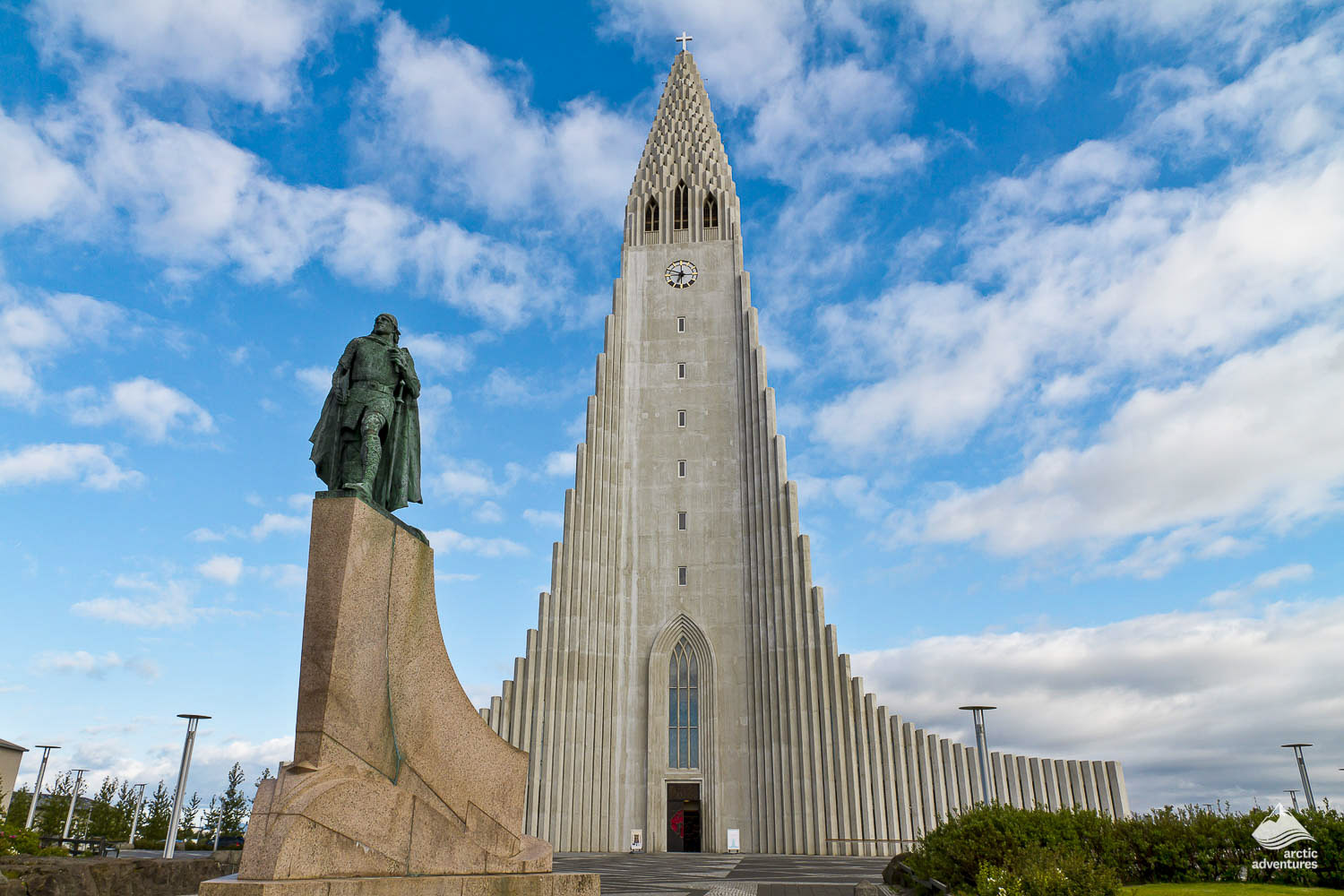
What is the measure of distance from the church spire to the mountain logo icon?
31161 mm

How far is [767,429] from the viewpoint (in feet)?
102

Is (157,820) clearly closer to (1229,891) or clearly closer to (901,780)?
(901,780)

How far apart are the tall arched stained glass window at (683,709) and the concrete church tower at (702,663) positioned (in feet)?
0.19

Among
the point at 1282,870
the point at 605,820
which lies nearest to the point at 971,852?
the point at 1282,870

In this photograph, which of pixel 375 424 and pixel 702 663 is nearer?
pixel 375 424

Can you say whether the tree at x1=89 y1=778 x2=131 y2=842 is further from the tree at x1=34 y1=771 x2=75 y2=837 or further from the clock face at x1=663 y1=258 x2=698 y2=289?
the clock face at x1=663 y1=258 x2=698 y2=289

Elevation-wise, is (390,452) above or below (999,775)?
above

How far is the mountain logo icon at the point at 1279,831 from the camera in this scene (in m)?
7.37

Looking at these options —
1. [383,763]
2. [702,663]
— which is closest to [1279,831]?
[383,763]

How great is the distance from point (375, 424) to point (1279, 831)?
30.2 feet

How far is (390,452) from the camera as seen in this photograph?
28.9 ft

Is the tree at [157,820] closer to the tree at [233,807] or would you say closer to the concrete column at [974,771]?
the tree at [233,807]

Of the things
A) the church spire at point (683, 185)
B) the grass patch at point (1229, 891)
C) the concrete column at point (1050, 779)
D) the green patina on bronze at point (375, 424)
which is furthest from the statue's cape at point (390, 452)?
the church spire at point (683, 185)

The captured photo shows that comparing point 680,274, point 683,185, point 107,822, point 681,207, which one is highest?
point 683,185
